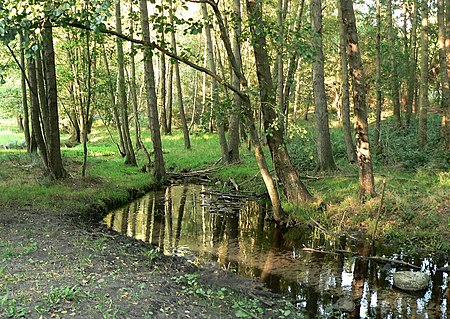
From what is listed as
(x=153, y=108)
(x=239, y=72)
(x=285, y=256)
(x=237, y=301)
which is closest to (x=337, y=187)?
(x=285, y=256)

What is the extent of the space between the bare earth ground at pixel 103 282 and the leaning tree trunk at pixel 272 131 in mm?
4758

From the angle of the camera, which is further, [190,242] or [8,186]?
[8,186]

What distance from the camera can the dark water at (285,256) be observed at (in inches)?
286

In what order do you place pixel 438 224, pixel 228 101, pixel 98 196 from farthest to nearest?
pixel 98 196, pixel 228 101, pixel 438 224

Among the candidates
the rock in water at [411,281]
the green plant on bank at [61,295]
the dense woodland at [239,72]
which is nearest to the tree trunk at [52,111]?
the dense woodland at [239,72]

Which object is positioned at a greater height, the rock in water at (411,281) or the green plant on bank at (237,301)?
the green plant on bank at (237,301)

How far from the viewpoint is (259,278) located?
823 cm

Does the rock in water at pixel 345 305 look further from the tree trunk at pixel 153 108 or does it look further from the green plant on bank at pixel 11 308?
the tree trunk at pixel 153 108

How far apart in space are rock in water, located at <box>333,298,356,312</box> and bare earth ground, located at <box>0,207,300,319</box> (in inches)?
35.6

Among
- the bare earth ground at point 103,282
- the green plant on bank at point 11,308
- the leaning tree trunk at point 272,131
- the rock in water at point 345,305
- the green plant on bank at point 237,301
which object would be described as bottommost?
the rock in water at point 345,305

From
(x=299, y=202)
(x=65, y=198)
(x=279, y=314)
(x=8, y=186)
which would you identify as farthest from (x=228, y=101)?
(x=8, y=186)

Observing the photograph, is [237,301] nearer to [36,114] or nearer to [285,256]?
[285,256]

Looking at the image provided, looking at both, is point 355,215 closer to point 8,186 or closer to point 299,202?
point 299,202

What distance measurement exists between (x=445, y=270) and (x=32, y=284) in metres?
7.55
